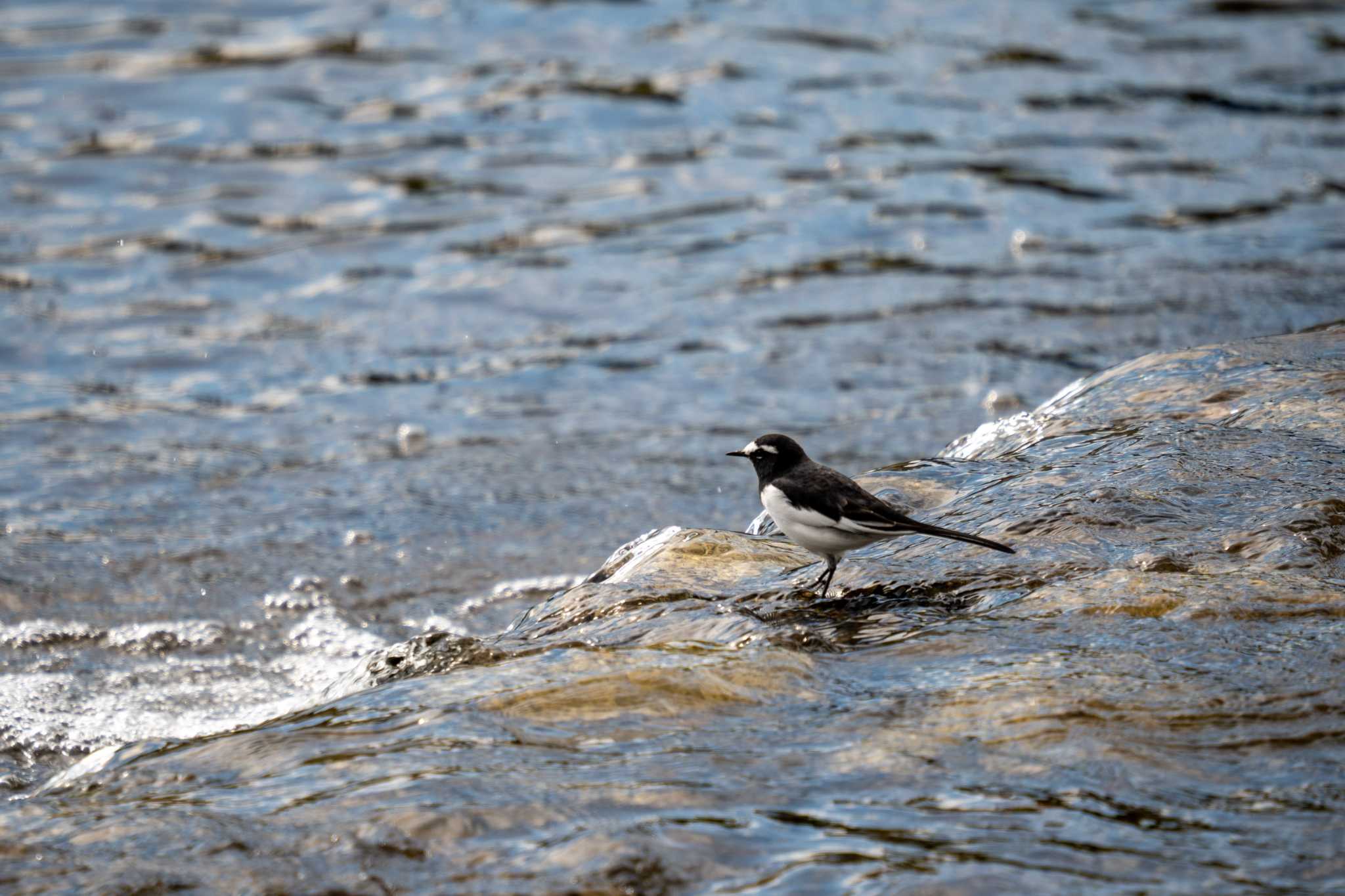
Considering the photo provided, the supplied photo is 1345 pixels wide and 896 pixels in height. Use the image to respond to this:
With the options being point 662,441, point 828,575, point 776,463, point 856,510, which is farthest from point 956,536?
point 662,441

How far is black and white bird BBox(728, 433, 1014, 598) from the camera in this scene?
18.7ft

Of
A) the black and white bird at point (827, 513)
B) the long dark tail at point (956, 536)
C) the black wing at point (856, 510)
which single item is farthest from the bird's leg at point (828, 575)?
the long dark tail at point (956, 536)

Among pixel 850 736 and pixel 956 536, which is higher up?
pixel 956 536

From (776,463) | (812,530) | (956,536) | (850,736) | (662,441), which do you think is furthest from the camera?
(662,441)

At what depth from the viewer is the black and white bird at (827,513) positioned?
18.7ft

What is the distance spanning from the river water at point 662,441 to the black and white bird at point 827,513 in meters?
0.26

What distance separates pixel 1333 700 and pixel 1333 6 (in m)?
17.9

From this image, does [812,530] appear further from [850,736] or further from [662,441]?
[662,441]

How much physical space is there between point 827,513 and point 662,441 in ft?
18.8

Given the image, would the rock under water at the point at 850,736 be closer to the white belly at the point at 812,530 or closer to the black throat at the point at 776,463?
the white belly at the point at 812,530

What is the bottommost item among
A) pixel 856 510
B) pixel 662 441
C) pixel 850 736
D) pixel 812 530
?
pixel 662 441

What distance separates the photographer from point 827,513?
18.9 ft

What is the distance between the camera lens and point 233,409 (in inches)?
474

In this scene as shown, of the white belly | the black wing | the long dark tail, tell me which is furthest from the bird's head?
the long dark tail
